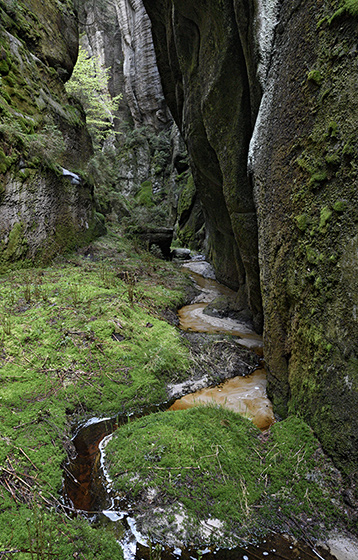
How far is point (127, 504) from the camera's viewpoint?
84.1 inches

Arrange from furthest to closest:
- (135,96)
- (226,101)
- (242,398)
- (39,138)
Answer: (135,96) < (39,138) < (226,101) < (242,398)

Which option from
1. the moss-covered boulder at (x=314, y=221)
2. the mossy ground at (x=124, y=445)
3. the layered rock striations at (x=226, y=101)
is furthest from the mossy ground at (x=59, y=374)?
the layered rock striations at (x=226, y=101)

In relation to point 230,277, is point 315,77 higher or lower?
higher

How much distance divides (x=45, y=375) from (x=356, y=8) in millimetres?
4512

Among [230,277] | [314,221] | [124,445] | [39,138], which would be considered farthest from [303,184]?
[39,138]

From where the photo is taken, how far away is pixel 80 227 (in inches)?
400

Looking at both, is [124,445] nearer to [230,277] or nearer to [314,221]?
[314,221]

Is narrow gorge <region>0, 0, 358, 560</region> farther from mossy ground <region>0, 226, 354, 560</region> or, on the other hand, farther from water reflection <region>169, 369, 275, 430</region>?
water reflection <region>169, 369, 275, 430</region>

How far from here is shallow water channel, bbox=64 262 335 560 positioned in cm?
182

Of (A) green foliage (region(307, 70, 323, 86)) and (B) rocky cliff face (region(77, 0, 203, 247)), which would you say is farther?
(B) rocky cliff face (region(77, 0, 203, 247))

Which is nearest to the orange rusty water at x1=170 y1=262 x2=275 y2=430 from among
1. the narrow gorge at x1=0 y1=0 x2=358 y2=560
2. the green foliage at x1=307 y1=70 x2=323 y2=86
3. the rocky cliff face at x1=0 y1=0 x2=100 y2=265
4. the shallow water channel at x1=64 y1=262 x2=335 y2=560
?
the shallow water channel at x1=64 y1=262 x2=335 y2=560

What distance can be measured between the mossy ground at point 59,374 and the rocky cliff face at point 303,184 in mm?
1781

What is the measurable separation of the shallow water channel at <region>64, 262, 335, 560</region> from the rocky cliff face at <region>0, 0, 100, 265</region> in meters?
5.39

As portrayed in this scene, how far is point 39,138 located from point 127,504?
8.74 metres
